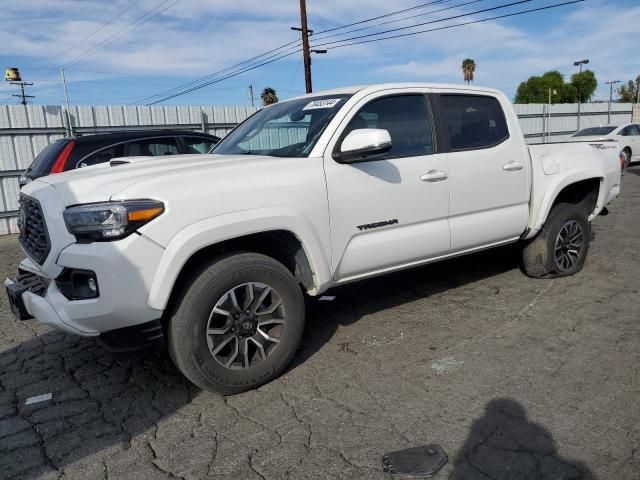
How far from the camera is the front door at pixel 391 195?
141 inches

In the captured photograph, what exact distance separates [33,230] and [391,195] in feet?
7.75

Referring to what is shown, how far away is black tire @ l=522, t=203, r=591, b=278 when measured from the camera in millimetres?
5109

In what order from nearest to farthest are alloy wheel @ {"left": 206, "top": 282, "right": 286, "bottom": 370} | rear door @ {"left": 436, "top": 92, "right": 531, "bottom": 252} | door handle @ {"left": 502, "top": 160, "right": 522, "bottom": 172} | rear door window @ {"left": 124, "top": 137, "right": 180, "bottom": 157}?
alloy wheel @ {"left": 206, "top": 282, "right": 286, "bottom": 370}, rear door @ {"left": 436, "top": 92, "right": 531, "bottom": 252}, door handle @ {"left": 502, "top": 160, "right": 522, "bottom": 172}, rear door window @ {"left": 124, "top": 137, "right": 180, "bottom": 157}

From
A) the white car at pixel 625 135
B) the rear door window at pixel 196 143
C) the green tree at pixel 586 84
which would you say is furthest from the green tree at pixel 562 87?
the rear door window at pixel 196 143

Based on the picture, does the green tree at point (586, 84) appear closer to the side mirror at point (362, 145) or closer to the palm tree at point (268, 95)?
the palm tree at point (268, 95)

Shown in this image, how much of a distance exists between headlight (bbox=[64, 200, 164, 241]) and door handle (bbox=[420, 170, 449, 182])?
2.04m

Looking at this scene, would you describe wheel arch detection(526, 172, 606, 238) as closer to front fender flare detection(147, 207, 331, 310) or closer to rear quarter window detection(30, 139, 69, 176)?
front fender flare detection(147, 207, 331, 310)

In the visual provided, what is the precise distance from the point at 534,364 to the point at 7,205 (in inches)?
413

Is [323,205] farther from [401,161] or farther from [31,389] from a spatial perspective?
[31,389]

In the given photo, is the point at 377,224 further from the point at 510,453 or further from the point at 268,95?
the point at 268,95

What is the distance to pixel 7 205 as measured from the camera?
10492mm

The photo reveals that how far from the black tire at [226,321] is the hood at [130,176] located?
56 centimetres

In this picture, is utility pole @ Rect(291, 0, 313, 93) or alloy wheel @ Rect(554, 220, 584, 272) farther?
utility pole @ Rect(291, 0, 313, 93)

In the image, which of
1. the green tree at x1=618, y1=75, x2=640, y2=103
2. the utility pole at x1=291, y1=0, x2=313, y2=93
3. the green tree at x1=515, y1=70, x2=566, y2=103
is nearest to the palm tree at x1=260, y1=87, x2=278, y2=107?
the utility pole at x1=291, y1=0, x2=313, y2=93
